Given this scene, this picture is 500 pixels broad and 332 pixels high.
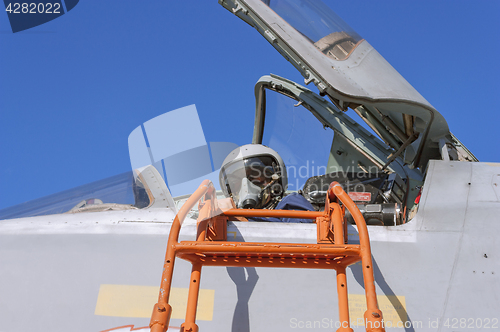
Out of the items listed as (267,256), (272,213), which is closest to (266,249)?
(267,256)

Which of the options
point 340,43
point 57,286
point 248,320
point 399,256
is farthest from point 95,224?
point 340,43

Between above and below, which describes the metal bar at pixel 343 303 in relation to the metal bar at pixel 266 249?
below

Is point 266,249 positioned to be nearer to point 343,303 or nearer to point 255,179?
point 343,303

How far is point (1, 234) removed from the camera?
2129mm

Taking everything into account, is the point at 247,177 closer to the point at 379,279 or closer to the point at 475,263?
the point at 379,279

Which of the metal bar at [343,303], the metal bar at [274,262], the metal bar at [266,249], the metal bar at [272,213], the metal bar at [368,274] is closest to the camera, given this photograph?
the metal bar at [368,274]

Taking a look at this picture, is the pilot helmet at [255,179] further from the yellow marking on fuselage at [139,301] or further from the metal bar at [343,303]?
the metal bar at [343,303]

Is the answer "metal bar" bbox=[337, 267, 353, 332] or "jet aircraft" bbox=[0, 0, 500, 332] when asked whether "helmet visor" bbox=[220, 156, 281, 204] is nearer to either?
"jet aircraft" bbox=[0, 0, 500, 332]

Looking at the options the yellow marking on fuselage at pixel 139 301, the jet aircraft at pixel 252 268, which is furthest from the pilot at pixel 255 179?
the yellow marking on fuselage at pixel 139 301

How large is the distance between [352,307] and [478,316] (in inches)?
25.2

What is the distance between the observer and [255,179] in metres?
3.42

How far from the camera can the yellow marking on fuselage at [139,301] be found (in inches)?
74.1

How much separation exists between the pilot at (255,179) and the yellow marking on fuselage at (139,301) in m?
1.34

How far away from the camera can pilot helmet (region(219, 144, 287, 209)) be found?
3.31 meters
